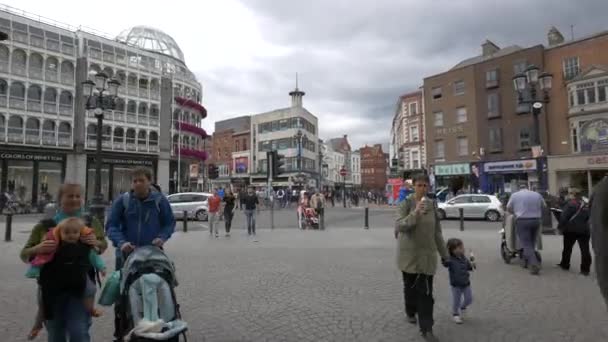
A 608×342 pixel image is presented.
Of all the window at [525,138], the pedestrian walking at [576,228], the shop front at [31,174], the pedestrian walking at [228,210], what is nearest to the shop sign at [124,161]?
the shop front at [31,174]

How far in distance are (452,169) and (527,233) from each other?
3171 cm

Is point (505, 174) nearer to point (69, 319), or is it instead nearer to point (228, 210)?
point (228, 210)

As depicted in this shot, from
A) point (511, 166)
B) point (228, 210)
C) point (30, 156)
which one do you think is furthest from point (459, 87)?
point (30, 156)

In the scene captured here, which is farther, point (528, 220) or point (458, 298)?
point (528, 220)

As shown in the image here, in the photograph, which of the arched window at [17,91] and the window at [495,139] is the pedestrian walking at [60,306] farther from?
the arched window at [17,91]

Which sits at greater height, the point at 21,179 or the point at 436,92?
the point at 436,92

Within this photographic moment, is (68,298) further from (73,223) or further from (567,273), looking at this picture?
(567,273)

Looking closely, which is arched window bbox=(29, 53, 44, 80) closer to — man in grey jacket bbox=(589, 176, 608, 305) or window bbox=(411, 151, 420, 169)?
window bbox=(411, 151, 420, 169)

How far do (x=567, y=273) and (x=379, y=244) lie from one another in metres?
4.84

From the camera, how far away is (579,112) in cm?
2991

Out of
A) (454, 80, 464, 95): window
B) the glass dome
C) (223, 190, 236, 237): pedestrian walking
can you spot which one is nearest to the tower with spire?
the glass dome

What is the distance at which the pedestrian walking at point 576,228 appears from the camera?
692cm

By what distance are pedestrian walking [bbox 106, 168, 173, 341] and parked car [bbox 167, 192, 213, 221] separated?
710 inches

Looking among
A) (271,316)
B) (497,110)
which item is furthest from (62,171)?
(497,110)
